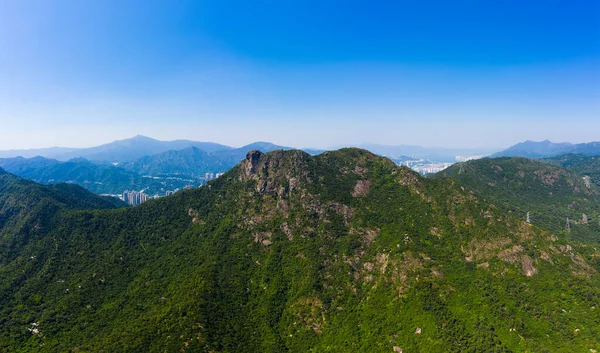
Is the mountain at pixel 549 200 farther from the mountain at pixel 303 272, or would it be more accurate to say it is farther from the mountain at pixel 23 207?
the mountain at pixel 23 207

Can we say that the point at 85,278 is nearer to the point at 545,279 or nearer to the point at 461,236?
the point at 461,236

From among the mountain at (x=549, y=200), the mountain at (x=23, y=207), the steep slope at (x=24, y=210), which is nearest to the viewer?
the steep slope at (x=24, y=210)

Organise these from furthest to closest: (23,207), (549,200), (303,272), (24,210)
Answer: (549,200)
(23,207)
(24,210)
(303,272)

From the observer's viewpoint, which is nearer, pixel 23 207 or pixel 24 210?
pixel 24 210

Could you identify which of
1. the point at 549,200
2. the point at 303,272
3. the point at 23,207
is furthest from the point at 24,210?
the point at 549,200

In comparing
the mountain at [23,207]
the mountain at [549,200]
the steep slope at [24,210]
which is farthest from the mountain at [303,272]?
the mountain at [549,200]

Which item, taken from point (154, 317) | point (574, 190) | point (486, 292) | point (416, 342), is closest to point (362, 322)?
point (416, 342)

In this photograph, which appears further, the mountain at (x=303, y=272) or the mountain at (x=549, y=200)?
the mountain at (x=549, y=200)

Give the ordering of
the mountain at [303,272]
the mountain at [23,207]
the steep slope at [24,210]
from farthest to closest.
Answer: the mountain at [23,207] → the steep slope at [24,210] → the mountain at [303,272]

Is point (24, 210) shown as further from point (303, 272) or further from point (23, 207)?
point (303, 272)

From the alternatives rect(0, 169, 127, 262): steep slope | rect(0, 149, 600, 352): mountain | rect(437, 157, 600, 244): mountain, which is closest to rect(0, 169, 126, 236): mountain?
rect(0, 169, 127, 262): steep slope
